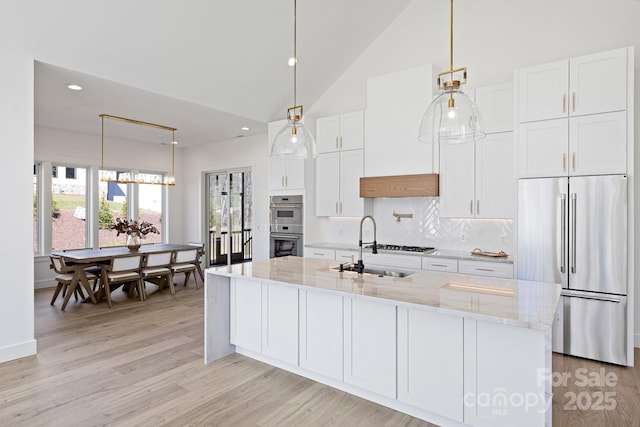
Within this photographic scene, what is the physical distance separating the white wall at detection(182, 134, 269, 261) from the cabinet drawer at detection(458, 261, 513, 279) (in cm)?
365

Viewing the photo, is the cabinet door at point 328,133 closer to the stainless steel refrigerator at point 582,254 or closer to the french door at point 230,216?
the french door at point 230,216

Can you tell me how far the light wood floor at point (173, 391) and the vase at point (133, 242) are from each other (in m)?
1.89

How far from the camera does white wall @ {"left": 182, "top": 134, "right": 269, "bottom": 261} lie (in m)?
6.95

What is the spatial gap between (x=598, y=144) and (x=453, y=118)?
1.97 m

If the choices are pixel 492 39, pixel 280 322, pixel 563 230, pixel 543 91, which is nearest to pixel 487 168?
pixel 543 91

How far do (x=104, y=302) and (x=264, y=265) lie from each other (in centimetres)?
346

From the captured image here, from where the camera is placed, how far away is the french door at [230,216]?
24.3 feet

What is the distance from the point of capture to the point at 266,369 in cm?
317

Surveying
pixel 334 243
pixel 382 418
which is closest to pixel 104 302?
pixel 334 243

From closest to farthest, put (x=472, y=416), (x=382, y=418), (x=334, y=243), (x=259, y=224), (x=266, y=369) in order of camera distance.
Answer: (x=472, y=416)
(x=382, y=418)
(x=266, y=369)
(x=334, y=243)
(x=259, y=224)

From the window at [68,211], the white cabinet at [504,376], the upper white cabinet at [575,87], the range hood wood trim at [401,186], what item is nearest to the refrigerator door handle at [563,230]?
the upper white cabinet at [575,87]

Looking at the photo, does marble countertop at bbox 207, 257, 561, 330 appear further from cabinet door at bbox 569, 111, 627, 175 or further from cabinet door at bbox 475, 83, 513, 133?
Result: cabinet door at bbox 475, 83, 513, 133

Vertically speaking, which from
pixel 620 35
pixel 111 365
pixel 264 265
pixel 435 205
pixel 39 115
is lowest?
pixel 111 365

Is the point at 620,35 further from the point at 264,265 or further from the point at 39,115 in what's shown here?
the point at 39,115
